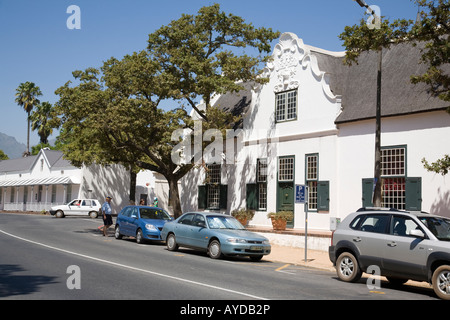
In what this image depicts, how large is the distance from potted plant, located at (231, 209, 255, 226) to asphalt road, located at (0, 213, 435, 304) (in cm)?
966

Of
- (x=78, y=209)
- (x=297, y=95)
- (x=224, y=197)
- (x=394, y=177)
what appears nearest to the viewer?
(x=394, y=177)

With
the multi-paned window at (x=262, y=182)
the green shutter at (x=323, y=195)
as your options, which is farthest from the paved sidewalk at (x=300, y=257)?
the multi-paned window at (x=262, y=182)

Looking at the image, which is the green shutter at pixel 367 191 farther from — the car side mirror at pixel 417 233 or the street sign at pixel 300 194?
the car side mirror at pixel 417 233

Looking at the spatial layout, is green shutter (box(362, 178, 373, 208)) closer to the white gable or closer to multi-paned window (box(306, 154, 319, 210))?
multi-paned window (box(306, 154, 319, 210))

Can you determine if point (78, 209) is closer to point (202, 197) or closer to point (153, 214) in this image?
point (202, 197)

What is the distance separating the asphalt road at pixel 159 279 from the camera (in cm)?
926

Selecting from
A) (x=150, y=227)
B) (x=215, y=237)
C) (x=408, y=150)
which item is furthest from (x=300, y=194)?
(x=150, y=227)

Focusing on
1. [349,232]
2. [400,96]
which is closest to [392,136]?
[400,96]

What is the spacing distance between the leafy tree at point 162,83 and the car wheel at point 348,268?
44.7 feet

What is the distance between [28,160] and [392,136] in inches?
2100

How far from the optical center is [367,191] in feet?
→ 69.9

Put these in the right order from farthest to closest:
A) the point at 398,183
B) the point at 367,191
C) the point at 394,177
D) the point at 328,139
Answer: the point at 328,139, the point at 367,191, the point at 394,177, the point at 398,183

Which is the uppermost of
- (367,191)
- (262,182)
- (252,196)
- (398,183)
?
(262,182)

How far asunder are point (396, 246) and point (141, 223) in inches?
490
